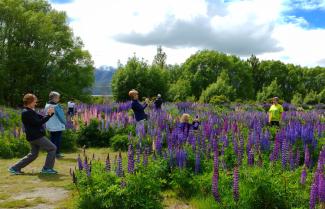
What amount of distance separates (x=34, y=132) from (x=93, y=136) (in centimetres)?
609

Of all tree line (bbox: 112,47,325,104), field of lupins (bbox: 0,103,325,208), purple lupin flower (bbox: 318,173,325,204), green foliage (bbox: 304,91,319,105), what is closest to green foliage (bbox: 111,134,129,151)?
field of lupins (bbox: 0,103,325,208)

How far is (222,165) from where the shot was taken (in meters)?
7.70

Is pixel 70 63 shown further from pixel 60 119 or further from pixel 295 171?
pixel 295 171

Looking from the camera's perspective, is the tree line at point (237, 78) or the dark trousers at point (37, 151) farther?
the tree line at point (237, 78)

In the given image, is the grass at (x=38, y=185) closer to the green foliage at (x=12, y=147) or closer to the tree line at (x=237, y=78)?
the green foliage at (x=12, y=147)

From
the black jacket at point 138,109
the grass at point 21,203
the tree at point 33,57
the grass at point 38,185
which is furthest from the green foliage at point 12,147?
the tree at point 33,57

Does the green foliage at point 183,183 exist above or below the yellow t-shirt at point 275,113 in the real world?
below

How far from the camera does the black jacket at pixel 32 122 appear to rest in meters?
9.43

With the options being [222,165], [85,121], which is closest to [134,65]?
[85,121]

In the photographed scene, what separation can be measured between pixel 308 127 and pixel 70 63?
37166 mm

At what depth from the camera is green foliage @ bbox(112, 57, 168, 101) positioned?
4081 cm

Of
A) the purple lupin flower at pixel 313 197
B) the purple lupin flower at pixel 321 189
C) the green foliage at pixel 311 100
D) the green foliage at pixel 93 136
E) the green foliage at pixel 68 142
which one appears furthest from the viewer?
the green foliage at pixel 311 100

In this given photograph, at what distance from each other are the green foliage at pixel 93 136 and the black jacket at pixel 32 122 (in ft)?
18.7

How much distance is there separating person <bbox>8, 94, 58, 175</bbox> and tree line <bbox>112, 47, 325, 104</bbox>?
110 ft
